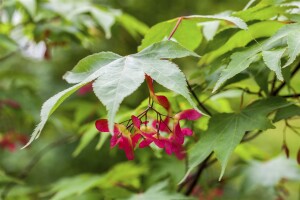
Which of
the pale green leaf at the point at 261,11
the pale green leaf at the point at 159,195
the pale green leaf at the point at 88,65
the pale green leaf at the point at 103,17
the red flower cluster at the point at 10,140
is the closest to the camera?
the pale green leaf at the point at 88,65

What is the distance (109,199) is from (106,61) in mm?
504

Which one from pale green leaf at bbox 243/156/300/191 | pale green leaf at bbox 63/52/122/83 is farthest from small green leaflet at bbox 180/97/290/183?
pale green leaf at bbox 243/156/300/191

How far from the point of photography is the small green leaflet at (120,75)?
588mm

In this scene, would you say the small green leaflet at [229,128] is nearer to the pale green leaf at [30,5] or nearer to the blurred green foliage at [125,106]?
the blurred green foliage at [125,106]

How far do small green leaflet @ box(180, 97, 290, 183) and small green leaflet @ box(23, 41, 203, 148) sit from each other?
168 millimetres

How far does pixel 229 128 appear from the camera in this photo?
0.78 meters

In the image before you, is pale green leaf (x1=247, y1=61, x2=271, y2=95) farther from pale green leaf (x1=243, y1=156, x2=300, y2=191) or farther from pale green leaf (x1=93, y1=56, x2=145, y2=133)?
pale green leaf (x1=243, y1=156, x2=300, y2=191)

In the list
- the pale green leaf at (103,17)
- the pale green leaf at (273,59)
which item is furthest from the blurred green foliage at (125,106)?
the pale green leaf at (273,59)

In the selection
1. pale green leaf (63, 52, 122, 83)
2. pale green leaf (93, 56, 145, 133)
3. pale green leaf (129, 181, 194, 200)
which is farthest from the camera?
pale green leaf (129, 181, 194, 200)

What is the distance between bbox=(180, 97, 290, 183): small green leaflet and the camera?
29.5 inches

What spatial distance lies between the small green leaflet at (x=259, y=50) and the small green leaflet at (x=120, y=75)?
0.23 feet

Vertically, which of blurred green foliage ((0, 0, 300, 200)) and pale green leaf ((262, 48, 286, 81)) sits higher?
pale green leaf ((262, 48, 286, 81))

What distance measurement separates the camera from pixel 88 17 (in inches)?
64.2

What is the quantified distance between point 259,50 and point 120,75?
0.82 ft
